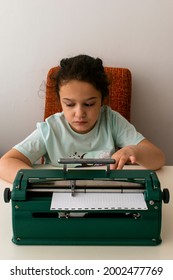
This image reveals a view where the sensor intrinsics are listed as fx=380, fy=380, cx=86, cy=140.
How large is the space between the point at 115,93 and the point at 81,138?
383mm

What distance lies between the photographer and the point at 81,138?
149cm

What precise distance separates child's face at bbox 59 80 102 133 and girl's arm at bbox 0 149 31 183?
23 cm

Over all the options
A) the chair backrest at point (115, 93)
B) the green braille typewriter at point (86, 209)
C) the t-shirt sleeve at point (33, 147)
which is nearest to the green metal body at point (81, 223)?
the green braille typewriter at point (86, 209)

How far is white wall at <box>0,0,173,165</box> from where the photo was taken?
1.76 meters

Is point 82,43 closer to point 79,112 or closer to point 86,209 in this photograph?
point 79,112

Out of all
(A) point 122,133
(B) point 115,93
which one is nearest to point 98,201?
(A) point 122,133

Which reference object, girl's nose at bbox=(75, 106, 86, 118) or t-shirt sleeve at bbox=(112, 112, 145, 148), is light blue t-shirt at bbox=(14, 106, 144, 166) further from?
girl's nose at bbox=(75, 106, 86, 118)

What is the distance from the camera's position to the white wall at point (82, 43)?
5.77 feet

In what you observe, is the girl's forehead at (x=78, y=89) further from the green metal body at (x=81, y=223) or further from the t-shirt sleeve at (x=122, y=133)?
the green metal body at (x=81, y=223)

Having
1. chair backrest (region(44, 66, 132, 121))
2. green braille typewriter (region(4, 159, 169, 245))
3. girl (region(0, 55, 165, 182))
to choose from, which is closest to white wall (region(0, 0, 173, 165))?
chair backrest (region(44, 66, 132, 121))

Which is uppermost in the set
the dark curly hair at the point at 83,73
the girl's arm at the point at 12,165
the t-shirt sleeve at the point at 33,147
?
the dark curly hair at the point at 83,73

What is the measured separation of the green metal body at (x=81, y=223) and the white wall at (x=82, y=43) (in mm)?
1056
